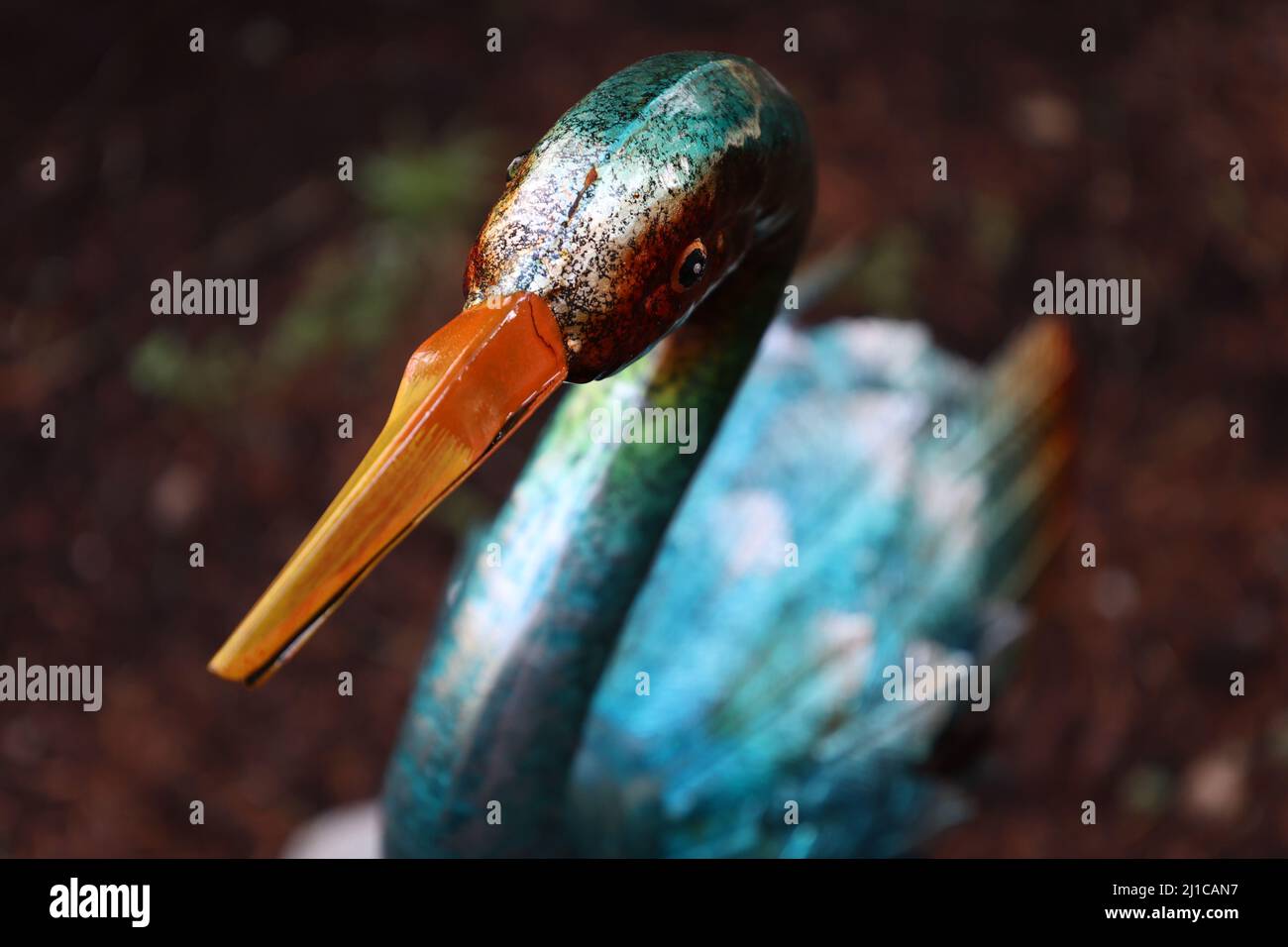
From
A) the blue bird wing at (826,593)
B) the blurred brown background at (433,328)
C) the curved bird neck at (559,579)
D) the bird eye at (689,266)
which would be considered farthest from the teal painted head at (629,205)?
the blurred brown background at (433,328)

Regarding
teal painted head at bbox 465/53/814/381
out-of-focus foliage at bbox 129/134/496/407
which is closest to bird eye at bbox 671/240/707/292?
teal painted head at bbox 465/53/814/381

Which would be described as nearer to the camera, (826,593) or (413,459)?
(413,459)

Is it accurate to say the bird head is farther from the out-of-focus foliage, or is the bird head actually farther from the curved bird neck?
the out-of-focus foliage

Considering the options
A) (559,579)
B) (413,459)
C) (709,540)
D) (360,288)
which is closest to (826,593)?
(709,540)

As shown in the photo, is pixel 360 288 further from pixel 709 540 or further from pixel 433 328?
pixel 709 540

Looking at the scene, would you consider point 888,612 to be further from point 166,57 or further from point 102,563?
point 166,57
